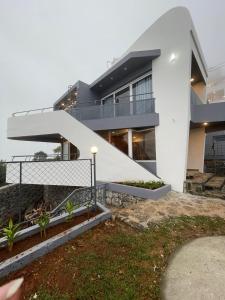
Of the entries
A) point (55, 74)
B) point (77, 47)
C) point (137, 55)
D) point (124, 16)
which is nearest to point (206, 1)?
point (124, 16)

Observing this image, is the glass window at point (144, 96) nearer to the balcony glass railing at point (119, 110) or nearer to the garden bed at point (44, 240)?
the balcony glass railing at point (119, 110)

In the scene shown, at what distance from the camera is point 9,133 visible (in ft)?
43.9

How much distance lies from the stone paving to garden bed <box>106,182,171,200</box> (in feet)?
1.09

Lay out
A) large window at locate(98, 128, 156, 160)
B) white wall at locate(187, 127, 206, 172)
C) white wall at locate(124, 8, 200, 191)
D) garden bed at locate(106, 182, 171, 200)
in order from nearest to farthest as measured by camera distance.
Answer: garden bed at locate(106, 182, 171, 200), white wall at locate(124, 8, 200, 191), large window at locate(98, 128, 156, 160), white wall at locate(187, 127, 206, 172)

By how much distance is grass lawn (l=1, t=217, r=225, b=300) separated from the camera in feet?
8.90

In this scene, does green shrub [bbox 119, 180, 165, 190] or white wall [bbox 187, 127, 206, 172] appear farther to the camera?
white wall [bbox 187, 127, 206, 172]

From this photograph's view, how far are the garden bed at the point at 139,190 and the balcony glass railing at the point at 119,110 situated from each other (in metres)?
4.90

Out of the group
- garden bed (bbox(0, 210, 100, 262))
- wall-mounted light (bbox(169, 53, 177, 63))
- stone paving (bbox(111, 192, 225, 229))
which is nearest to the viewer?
garden bed (bbox(0, 210, 100, 262))

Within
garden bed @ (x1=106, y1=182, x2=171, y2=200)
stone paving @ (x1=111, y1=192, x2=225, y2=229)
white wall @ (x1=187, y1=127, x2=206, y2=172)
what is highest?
white wall @ (x1=187, y1=127, x2=206, y2=172)

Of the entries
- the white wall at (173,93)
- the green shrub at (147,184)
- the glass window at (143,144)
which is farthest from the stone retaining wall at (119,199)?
the glass window at (143,144)

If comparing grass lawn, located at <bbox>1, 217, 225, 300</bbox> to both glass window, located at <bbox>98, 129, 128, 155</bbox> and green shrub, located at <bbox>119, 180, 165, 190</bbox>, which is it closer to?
green shrub, located at <bbox>119, 180, 165, 190</bbox>

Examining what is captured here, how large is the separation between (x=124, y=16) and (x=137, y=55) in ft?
221

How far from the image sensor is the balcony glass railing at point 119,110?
36.3 feet

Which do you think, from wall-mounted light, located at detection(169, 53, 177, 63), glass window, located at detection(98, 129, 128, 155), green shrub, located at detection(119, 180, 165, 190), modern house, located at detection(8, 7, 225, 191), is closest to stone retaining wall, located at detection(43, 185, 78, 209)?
modern house, located at detection(8, 7, 225, 191)
